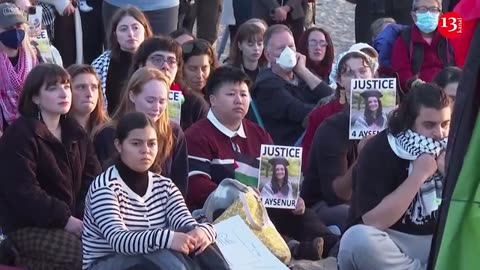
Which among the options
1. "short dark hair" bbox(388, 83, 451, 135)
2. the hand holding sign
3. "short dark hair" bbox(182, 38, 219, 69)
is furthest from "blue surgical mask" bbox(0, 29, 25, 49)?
"short dark hair" bbox(388, 83, 451, 135)

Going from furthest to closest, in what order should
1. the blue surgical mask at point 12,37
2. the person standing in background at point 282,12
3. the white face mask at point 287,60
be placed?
1. the person standing in background at point 282,12
2. the white face mask at point 287,60
3. the blue surgical mask at point 12,37

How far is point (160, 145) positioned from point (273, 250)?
779 millimetres

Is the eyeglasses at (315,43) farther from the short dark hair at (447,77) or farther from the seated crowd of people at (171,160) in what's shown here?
the short dark hair at (447,77)

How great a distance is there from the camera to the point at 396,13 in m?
10.6

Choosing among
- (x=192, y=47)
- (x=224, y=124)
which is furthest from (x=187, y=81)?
(x=224, y=124)

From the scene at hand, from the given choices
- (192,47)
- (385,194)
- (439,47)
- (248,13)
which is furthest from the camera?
(248,13)

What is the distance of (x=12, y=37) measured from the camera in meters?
7.07

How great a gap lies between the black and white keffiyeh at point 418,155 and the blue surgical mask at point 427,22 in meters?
3.31

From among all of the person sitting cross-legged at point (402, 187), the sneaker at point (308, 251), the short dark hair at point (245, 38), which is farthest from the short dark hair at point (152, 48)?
the person sitting cross-legged at point (402, 187)

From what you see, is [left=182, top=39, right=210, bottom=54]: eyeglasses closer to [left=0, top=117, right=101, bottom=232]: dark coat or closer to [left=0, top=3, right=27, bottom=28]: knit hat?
[left=0, top=3, right=27, bottom=28]: knit hat

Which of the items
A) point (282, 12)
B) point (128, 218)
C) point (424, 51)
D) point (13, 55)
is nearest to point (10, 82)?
point (13, 55)

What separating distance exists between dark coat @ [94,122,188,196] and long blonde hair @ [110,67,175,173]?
0.05 meters

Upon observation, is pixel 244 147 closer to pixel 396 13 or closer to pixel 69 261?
pixel 69 261

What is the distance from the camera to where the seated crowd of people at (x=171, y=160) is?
522 cm
